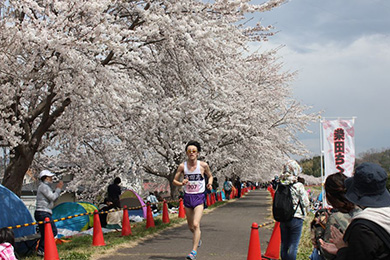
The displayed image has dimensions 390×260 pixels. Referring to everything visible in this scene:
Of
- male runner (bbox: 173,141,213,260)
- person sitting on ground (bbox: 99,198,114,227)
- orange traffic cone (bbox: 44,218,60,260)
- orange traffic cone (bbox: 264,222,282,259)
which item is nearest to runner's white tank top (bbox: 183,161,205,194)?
male runner (bbox: 173,141,213,260)

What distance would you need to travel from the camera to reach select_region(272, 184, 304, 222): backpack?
18.6ft

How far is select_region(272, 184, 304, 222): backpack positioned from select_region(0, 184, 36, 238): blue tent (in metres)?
5.69

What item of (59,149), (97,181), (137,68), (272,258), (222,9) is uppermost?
(222,9)

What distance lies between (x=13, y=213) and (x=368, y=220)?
320 inches

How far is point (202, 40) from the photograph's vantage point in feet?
31.6

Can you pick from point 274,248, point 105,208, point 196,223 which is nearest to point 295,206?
point 196,223

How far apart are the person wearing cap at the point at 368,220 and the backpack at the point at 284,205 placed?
313cm

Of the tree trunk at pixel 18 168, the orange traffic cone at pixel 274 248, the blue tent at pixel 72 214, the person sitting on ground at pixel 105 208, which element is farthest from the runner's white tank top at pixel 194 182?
the blue tent at pixel 72 214

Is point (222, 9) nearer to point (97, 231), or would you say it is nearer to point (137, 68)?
point (137, 68)

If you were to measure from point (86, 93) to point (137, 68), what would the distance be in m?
2.87

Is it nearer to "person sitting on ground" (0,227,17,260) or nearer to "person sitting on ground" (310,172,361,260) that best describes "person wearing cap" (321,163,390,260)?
"person sitting on ground" (310,172,361,260)

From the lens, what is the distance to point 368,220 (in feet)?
7.19

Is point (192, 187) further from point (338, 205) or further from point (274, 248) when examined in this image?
point (338, 205)

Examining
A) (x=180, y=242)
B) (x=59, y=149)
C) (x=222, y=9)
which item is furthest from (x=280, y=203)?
(x=59, y=149)
